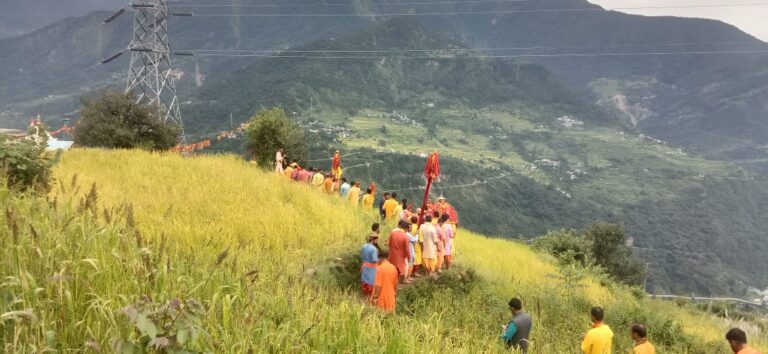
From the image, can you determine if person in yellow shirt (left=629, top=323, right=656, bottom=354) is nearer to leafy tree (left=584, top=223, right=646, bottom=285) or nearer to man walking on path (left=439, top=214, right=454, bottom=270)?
man walking on path (left=439, top=214, right=454, bottom=270)

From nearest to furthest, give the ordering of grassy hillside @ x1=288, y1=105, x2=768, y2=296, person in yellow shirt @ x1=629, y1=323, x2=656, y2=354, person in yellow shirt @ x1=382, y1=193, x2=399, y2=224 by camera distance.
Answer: person in yellow shirt @ x1=629, y1=323, x2=656, y2=354, person in yellow shirt @ x1=382, y1=193, x2=399, y2=224, grassy hillside @ x1=288, y1=105, x2=768, y2=296

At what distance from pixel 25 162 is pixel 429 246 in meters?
7.79

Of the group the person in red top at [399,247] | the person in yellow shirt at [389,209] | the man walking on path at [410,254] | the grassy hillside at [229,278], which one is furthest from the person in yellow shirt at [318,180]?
the person in red top at [399,247]

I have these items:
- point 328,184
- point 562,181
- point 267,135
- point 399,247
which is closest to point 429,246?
point 399,247

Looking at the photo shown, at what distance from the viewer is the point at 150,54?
4281 cm

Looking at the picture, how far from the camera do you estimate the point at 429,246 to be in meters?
11.3

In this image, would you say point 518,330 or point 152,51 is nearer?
point 518,330

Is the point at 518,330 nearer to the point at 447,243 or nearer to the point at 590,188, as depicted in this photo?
the point at 447,243

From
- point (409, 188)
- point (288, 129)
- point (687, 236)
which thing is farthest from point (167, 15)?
point (687, 236)

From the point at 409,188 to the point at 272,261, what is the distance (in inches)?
3416

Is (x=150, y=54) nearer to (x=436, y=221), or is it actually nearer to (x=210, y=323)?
(x=436, y=221)

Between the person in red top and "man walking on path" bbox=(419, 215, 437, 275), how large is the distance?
41.9 inches

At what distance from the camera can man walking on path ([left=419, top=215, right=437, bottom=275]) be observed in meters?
11.2

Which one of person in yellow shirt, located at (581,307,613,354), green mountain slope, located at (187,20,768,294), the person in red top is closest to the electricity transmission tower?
the person in red top
